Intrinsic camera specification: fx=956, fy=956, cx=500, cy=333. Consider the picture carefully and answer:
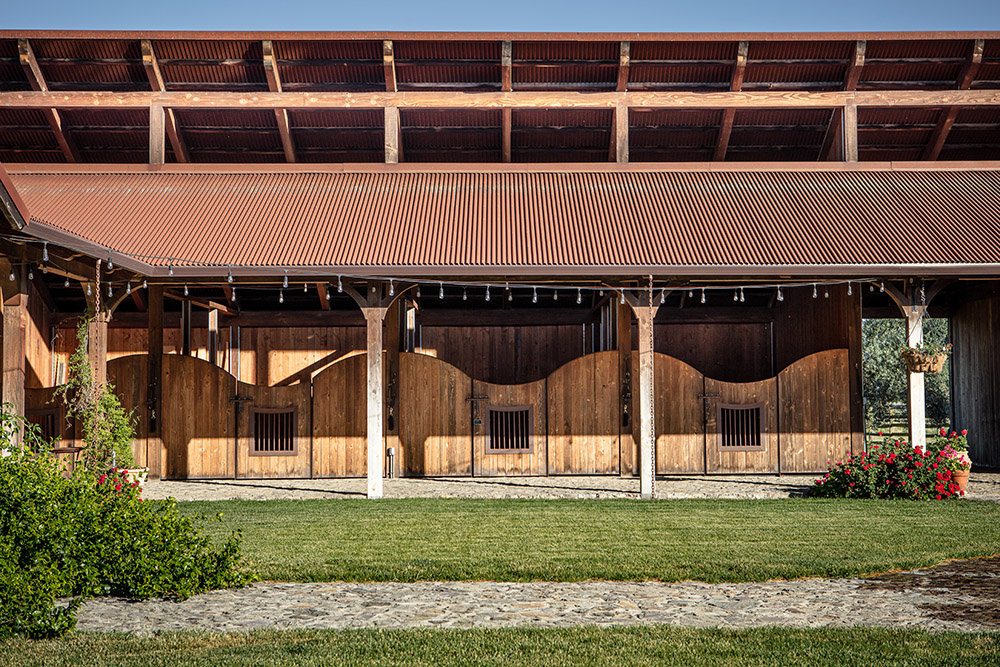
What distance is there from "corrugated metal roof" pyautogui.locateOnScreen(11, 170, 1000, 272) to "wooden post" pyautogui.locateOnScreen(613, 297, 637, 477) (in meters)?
2.47

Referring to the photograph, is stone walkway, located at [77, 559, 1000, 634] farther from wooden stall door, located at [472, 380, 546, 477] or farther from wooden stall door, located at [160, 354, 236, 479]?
wooden stall door, located at [160, 354, 236, 479]

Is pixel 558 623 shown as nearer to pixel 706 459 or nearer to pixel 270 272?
pixel 270 272

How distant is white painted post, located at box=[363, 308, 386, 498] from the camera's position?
15.8m

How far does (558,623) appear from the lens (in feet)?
25.0

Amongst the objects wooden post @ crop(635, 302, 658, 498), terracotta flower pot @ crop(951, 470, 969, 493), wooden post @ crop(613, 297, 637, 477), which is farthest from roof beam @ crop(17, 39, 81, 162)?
terracotta flower pot @ crop(951, 470, 969, 493)

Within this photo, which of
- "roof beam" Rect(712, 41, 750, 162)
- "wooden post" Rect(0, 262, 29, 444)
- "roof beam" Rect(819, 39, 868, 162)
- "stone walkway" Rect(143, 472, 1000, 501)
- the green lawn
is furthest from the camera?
"roof beam" Rect(712, 41, 750, 162)

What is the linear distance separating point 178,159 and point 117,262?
351 inches

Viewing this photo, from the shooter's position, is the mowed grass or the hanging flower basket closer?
the mowed grass

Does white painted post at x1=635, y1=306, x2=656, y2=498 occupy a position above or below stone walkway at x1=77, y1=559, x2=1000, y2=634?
above

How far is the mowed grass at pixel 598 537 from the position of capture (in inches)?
378

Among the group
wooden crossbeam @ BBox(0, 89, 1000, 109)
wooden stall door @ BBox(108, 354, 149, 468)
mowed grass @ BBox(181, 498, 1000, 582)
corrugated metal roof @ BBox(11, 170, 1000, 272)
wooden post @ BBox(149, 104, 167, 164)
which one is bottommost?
mowed grass @ BBox(181, 498, 1000, 582)

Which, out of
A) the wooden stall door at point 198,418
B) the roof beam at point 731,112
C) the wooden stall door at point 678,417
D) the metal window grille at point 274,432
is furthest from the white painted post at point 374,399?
the roof beam at point 731,112

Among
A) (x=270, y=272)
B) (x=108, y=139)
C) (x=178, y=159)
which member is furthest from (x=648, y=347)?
(x=108, y=139)

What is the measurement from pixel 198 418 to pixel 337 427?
276 centimetres
